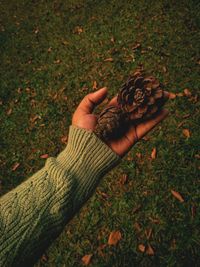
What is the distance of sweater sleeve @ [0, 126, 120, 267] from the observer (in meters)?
1.88

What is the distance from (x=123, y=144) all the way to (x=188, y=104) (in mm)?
1977

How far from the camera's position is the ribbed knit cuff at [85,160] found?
2.24m

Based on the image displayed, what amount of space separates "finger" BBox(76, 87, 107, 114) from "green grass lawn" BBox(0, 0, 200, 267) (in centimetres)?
141

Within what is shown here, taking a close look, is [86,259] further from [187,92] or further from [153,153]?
[187,92]

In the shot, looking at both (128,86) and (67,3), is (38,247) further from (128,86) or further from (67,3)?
(67,3)

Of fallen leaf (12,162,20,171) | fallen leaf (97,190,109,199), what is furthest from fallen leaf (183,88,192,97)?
fallen leaf (12,162,20,171)

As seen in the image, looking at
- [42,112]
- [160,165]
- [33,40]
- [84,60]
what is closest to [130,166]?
[160,165]

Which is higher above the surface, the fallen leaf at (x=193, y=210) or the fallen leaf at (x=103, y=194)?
the fallen leaf at (x=103, y=194)

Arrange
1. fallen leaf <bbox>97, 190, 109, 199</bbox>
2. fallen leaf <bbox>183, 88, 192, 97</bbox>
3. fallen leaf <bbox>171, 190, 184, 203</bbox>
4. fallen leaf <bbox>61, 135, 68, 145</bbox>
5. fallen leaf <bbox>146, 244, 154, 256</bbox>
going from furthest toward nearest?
1. fallen leaf <bbox>61, 135, 68, 145</bbox>
2. fallen leaf <bbox>183, 88, 192, 97</bbox>
3. fallen leaf <bbox>97, 190, 109, 199</bbox>
4. fallen leaf <bbox>171, 190, 184, 203</bbox>
5. fallen leaf <bbox>146, 244, 154, 256</bbox>

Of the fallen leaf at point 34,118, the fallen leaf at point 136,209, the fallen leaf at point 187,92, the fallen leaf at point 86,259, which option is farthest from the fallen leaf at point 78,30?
the fallen leaf at point 86,259

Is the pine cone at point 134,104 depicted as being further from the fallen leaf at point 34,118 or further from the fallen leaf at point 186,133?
the fallen leaf at point 34,118

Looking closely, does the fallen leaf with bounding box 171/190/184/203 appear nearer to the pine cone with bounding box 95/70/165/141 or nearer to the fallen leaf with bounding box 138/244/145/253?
the fallen leaf with bounding box 138/244/145/253

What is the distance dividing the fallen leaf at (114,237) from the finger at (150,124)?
147 centimetres

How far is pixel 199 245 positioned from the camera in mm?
3127
